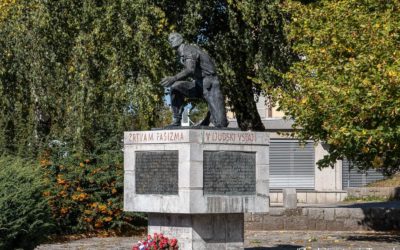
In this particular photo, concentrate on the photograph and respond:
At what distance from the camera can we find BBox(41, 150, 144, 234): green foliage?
22172mm

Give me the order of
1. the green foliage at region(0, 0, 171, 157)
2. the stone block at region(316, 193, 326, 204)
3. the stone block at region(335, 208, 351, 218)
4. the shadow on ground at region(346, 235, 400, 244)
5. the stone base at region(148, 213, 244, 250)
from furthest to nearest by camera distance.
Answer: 1. the stone block at region(316, 193, 326, 204)
2. the stone block at region(335, 208, 351, 218)
3. the green foliage at region(0, 0, 171, 157)
4. the shadow on ground at region(346, 235, 400, 244)
5. the stone base at region(148, 213, 244, 250)

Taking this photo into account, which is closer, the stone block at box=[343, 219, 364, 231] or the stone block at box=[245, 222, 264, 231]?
the stone block at box=[245, 222, 264, 231]

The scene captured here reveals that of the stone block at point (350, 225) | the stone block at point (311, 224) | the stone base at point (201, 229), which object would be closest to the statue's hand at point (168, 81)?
the stone base at point (201, 229)

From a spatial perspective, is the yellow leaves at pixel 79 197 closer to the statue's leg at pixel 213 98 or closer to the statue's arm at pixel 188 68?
the statue's leg at pixel 213 98

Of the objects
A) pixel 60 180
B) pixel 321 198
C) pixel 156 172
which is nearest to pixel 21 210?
pixel 156 172

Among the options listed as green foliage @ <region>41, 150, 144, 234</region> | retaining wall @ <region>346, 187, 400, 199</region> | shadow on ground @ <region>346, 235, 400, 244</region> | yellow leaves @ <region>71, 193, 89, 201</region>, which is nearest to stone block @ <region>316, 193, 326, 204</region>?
retaining wall @ <region>346, 187, 400, 199</region>

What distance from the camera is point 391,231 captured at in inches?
1003

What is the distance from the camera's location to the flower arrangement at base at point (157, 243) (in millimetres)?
15295

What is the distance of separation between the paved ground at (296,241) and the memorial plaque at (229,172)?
353cm

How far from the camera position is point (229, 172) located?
1595 cm

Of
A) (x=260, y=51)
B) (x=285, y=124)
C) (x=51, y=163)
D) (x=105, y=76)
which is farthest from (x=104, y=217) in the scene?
(x=285, y=124)

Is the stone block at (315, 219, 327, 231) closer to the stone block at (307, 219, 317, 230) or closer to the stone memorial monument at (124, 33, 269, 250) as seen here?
the stone block at (307, 219, 317, 230)

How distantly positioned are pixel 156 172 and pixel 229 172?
3.85 ft

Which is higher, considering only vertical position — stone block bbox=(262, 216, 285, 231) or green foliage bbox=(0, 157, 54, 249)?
green foliage bbox=(0, 157, 54, 249)
